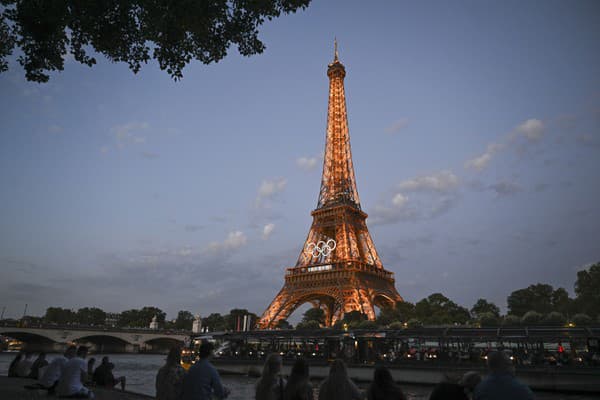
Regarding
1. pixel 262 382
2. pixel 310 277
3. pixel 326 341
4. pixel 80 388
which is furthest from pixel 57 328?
pixel 262 382

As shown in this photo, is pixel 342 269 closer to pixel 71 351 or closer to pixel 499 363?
pixel 71 351

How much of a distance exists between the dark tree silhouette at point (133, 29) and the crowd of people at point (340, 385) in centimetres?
745

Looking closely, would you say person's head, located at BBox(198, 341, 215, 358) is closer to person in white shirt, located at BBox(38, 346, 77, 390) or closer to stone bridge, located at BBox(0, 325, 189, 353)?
person in white shirt, located at BBox(38, 346, 77, 390)

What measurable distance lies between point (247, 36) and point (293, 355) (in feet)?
97.2

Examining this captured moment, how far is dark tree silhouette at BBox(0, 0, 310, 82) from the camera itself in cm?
950

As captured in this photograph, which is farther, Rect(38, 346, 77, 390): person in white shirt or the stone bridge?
the stone bridge

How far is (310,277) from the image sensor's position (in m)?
57.8

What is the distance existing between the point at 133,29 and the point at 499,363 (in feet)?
35.3

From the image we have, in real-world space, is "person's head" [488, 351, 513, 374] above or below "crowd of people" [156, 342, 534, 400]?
above

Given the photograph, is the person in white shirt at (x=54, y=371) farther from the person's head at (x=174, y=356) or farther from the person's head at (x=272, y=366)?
the person's head at (x=272, y=366)

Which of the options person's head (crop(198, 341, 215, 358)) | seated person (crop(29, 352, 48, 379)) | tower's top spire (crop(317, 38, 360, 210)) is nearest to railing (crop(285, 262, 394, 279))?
tower's top spire (crop(317, 38, 360, 210))

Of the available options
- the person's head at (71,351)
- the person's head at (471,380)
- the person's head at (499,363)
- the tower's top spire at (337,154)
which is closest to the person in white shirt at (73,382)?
the person's head at (71,351)

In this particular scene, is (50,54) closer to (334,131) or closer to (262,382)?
(262,382)

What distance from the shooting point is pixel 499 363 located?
5270 mm
